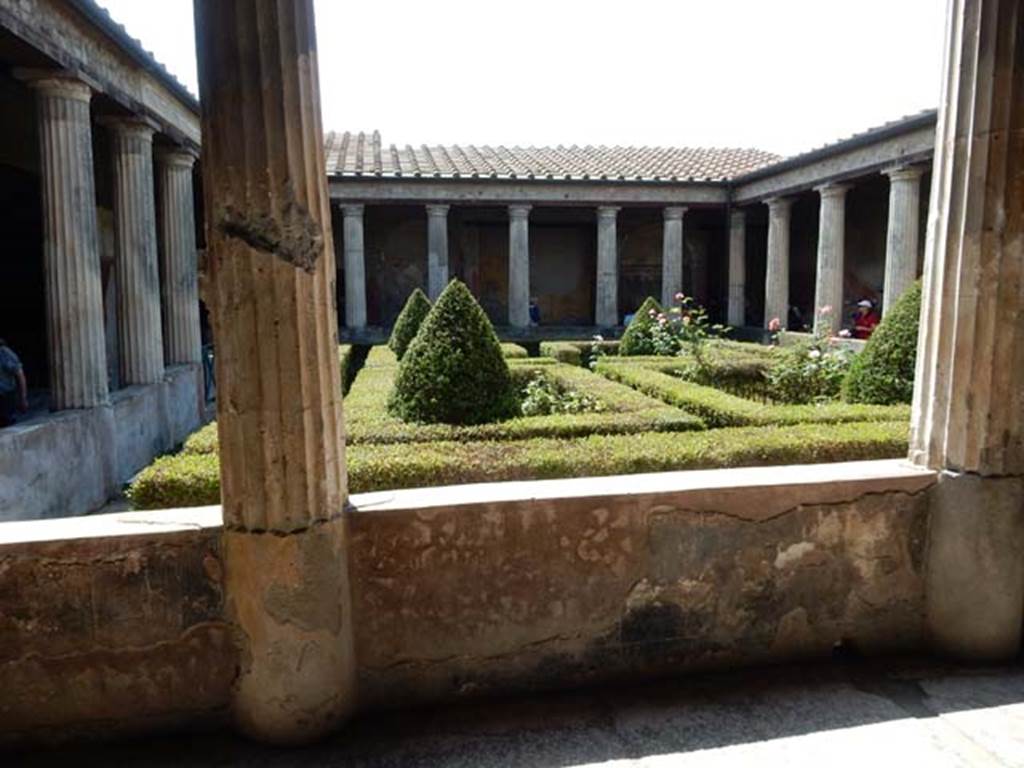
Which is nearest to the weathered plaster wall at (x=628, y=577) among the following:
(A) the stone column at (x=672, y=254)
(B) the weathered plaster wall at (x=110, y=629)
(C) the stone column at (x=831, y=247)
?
(B) the weathered plaster wall at (x=110, y=629)

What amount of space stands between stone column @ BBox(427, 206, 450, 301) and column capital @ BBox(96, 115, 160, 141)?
8734mm

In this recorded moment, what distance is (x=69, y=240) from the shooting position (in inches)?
283

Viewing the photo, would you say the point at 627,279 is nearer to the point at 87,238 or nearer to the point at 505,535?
the point at 87,238

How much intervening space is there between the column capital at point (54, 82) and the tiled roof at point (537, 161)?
9.74 metres

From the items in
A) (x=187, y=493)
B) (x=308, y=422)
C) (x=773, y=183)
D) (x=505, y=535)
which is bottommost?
(x=187, y=493)

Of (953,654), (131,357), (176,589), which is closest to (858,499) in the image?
(953,654)

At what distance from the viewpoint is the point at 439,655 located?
8.11 feet

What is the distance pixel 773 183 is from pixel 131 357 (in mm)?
13399

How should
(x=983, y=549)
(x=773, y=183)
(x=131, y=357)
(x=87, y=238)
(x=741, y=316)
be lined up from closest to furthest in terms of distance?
(x=983, y=549) → (x=87, y=238) → (x=131, y=357) → (x=773, y=183) → (x=741, y=316)

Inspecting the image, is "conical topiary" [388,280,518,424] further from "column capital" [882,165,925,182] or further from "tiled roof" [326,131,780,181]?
"tiled roof" [326,131,780,181]

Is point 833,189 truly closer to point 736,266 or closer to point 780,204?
point 780,204

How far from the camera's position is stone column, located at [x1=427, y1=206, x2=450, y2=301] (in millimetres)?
17531

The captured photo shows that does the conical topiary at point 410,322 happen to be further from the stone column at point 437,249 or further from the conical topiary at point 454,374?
the stone column at point 437,249

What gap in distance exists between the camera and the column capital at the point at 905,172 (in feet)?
41.2
